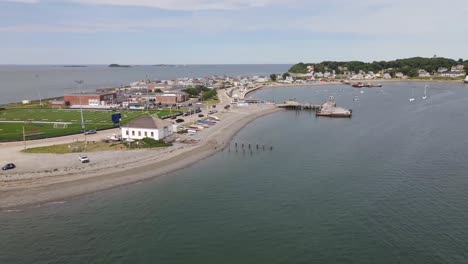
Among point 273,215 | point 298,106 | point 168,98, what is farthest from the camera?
point 298,106

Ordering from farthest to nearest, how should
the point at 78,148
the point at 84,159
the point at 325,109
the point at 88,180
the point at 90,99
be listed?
the point at 325,109
the point at 90,99
the point at 78,148
the point at 84,159
the point at 88,180

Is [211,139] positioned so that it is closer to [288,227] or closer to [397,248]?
[288,227]

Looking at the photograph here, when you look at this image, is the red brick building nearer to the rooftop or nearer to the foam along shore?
the foam along shore

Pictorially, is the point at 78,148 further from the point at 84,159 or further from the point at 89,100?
the point at 89,100

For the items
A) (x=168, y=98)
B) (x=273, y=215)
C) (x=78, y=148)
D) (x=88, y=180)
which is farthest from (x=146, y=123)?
(x=168, y=98)

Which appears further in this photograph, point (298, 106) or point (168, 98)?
point (298, 106)

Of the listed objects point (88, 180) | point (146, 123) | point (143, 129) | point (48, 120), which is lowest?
point (88, 180)

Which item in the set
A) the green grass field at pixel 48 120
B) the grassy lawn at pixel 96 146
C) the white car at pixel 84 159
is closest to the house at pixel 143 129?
the grassy lawn at pixel 96 146

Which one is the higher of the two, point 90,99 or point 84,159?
point 90,99
